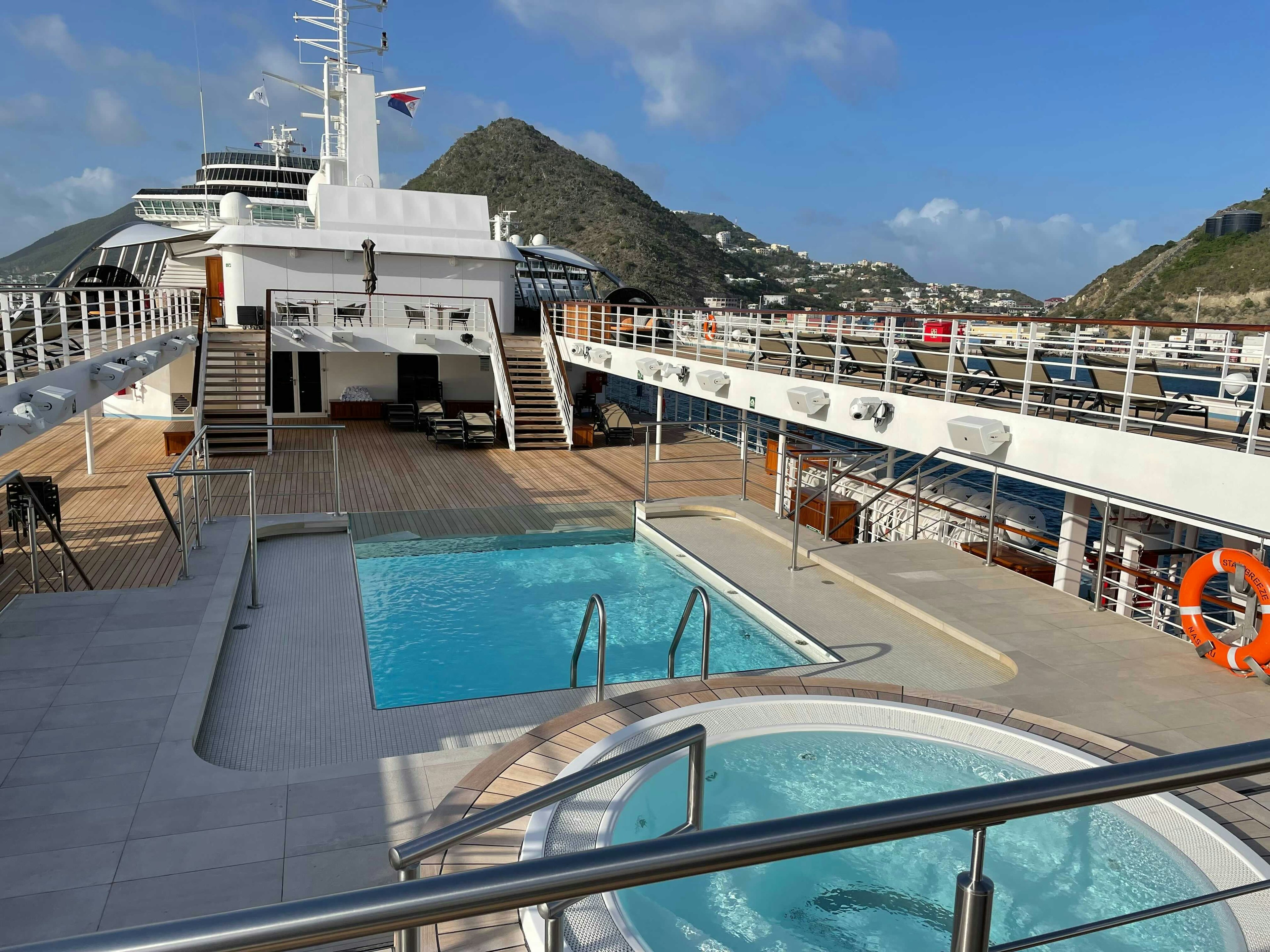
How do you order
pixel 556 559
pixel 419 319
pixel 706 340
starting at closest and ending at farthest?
pixel 556 559 → pixel 706 340 → pixel 419 319

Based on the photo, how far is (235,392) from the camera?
15.5 m

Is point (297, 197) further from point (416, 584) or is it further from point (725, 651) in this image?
point (725, 651)

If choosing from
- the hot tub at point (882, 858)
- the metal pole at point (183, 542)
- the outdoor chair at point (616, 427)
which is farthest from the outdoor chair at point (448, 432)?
the hot tub at point (882, 858)

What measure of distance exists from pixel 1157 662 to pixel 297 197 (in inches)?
1580

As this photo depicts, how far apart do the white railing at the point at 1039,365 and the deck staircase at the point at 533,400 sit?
2741 millimetres

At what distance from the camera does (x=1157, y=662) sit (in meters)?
5.70

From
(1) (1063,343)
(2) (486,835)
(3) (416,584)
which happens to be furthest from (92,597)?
(1) (1063,343)

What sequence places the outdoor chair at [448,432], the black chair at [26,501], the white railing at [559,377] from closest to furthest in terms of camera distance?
the black chair at [26,501] → the outdoor chair at [448,432] → the white railing at [559,377]

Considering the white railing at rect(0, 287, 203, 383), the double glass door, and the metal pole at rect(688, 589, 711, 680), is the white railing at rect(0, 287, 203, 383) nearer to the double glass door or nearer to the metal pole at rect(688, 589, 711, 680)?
the double glass door

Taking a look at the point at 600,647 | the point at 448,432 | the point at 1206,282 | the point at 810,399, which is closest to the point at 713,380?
the point at 810,399

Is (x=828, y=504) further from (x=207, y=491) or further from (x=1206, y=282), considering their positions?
(x=1206, y=282)

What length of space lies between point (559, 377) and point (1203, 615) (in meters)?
13.4

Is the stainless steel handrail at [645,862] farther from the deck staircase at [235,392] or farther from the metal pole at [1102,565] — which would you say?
the deck staircase at [235,392]

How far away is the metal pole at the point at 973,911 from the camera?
1365 millimetres
